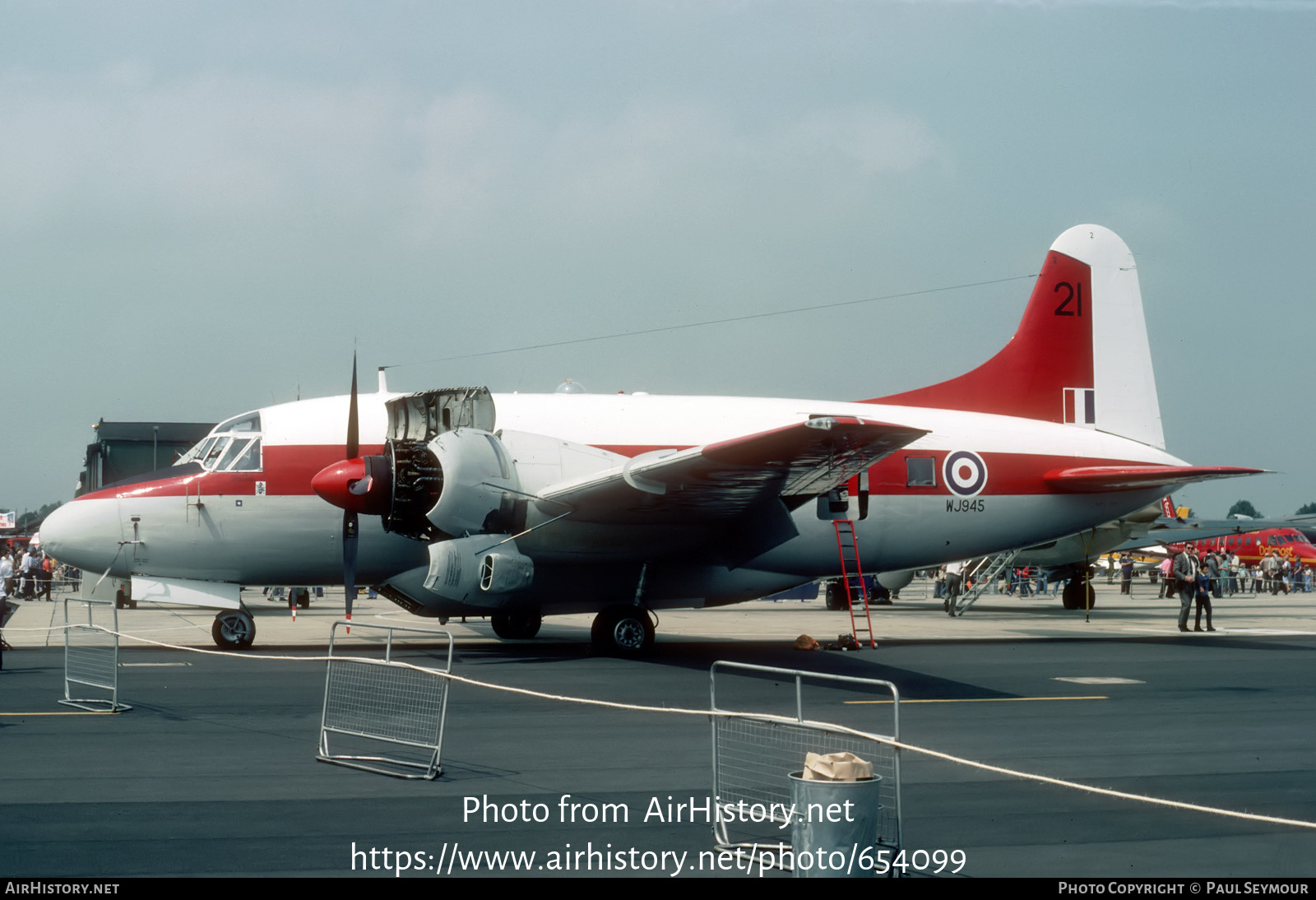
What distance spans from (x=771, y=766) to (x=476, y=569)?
8466 millimetres

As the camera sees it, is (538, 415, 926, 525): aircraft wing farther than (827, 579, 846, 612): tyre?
No

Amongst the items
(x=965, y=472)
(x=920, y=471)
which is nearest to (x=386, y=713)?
(x=920, y=471)

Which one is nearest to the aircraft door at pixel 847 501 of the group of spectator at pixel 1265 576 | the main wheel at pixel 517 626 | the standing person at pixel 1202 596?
the main wheel at pixel 517 626

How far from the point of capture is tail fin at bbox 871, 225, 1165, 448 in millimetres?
23047

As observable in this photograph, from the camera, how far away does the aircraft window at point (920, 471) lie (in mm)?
20422

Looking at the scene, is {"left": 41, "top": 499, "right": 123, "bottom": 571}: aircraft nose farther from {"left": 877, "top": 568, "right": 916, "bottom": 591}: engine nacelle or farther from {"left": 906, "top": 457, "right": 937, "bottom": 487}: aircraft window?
{"left": 877, "top": 568, "right": 916, "bottom": 591}: engine nacelle

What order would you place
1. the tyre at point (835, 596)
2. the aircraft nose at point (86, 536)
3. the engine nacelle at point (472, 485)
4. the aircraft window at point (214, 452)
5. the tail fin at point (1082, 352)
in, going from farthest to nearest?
the tyre at point (835, 596)
the tail fin at point (1082, 352)
the aircraft window at point (214, 452)
the aircraft nose at point (86, 536)
the engine nacelle at point (472, 485)

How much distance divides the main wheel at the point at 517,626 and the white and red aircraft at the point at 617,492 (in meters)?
0.04

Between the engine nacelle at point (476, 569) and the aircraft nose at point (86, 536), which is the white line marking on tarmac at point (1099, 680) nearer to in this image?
the engine nacelle at point (476, 569)

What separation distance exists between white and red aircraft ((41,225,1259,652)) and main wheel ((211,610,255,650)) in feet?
0.21

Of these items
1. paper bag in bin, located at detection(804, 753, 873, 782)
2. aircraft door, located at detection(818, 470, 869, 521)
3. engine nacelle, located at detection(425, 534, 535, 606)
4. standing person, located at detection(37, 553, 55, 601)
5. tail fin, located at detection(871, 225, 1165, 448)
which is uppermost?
tail fin, located at detection(871, 225, 1165, 448)

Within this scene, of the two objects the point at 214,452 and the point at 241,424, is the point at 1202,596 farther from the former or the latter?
the point at 214,452

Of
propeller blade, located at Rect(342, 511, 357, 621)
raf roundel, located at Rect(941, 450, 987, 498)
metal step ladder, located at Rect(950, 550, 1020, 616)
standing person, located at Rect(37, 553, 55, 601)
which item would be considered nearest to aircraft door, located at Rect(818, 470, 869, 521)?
raf roundel, located at Rect(941, 450, 987, 498)
